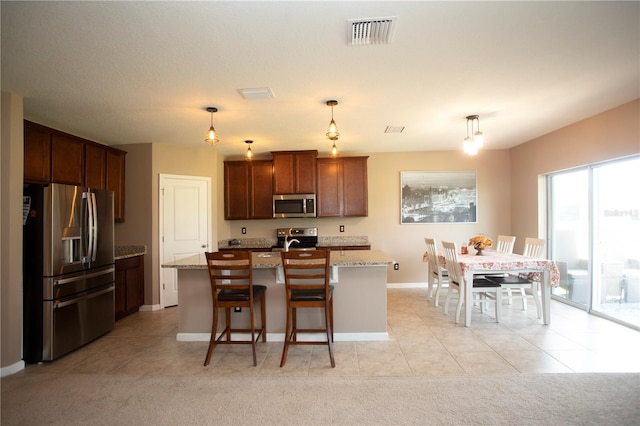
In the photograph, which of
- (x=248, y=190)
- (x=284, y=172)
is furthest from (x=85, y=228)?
(x=284, y=172)

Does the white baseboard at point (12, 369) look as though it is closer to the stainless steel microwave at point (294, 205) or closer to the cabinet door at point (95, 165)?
the cabinet door at point (95, 165)

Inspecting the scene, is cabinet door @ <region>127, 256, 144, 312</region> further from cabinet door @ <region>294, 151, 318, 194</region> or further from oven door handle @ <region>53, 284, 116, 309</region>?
cabinet door @ <region>294, 151, 318, 194</region>

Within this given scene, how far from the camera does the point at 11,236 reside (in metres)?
2.79

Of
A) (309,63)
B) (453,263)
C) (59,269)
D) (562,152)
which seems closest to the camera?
(309,63)

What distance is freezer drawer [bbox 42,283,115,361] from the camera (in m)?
3.00

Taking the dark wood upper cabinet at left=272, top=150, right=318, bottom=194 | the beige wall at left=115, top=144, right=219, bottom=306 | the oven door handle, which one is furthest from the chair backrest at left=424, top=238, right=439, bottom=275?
the oven door handle

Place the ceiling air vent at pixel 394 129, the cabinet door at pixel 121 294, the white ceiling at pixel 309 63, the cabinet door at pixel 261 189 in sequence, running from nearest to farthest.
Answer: the white ceiling at pixel 309 63
the cabinet door at pixel 121 294
the ceiling air vent at pixel 394 129
the cabinet door at pixel 261 189

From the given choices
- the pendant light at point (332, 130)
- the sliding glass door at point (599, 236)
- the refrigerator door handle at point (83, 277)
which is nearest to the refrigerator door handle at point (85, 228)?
the refrigerator door handle at point (83, 277)

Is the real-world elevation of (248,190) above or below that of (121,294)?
above

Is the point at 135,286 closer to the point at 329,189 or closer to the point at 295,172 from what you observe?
the point at 295,172

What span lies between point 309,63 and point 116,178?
365 centimetres

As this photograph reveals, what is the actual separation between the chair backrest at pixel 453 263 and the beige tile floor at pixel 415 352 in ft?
1.74

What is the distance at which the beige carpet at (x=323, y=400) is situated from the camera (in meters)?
2.10

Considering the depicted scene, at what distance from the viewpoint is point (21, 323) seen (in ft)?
9.46
